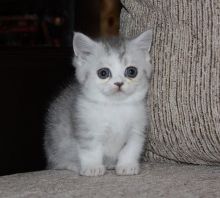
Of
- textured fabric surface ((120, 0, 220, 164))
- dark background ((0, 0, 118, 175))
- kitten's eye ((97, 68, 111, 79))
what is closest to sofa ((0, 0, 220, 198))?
textured fabric surface ((120, 0, 220, 164))

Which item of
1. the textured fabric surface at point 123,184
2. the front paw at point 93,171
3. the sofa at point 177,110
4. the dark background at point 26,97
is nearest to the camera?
the textured fabric surface at point 123,184

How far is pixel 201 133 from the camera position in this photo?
1547mm

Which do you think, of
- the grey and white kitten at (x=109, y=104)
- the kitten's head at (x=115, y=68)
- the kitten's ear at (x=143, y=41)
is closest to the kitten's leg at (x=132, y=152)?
the grey and white kitten at (x=109, y=104)

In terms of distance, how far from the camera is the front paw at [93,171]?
1.60 m

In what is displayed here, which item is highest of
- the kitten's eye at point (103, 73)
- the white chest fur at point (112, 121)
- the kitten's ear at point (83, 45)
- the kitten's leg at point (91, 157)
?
the kitten's ear at point (83, 45)

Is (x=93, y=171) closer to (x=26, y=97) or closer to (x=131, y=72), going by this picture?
(x=131, y=72)

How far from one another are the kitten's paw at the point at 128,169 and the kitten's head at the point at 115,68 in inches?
7.9

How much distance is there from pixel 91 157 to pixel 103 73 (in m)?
0.25

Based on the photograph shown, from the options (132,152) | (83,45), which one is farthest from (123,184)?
(83,45)

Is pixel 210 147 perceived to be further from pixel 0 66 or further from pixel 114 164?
pixel 0 66

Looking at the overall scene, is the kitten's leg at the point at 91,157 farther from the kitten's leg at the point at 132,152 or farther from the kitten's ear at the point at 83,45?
the kitten's ear at the point at 83,45

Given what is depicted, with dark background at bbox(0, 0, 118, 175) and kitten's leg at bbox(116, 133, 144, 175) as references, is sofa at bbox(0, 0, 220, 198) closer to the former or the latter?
kitten's leg at bbox(116, 133, 144, 175)

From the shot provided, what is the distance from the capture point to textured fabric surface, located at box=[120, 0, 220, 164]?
152 centimetres

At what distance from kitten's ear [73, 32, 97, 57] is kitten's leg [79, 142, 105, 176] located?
0.94 feet
